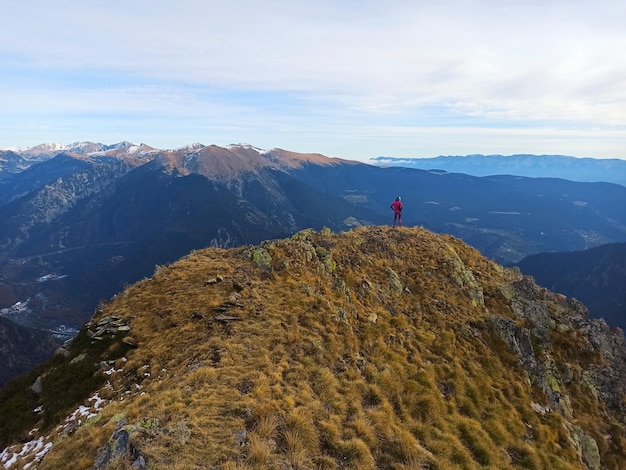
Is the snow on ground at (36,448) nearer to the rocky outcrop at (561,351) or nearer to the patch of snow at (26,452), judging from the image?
the patch of snow at (26,452)

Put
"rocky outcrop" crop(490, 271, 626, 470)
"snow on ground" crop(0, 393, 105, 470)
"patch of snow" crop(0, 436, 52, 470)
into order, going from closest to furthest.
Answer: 1. "snow on ground" crop(0, 393, 105, 470)
2. "patch of snow" crop(0, 436, 52, 470)
3. "rocky outcrop" crop(490, 271, 626, 470)

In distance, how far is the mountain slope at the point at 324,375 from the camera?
1477 centimetres

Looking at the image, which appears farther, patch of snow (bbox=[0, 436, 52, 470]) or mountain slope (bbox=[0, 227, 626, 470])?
patch of snow (bbox=[0, 436, 52, 470])

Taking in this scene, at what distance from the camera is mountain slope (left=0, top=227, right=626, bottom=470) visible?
14766 millimetres

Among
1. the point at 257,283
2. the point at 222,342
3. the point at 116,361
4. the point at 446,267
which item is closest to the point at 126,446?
the point at 222,342

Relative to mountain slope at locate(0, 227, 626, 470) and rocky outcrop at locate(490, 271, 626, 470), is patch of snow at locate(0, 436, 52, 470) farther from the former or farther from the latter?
rocky outcrop at locate(490, 271, 626, 470)

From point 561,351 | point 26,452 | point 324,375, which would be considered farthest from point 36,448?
point 561,351

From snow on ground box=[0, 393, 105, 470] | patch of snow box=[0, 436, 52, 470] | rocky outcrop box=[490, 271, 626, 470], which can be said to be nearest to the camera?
snow on ground box=[0, 393, 105, 470]

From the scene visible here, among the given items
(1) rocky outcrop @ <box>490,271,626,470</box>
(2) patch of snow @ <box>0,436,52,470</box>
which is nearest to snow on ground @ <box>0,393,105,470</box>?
(2) patch of snow @ <box>0,436,52,470</box>

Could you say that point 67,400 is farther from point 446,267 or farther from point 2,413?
point 446,267

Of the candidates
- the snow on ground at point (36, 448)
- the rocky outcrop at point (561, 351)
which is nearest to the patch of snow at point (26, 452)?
the snow on ground at point (36, 448)

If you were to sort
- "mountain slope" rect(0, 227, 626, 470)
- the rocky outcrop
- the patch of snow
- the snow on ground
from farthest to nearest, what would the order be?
1. the rocky outcrop
2. the patch of snow
3. the snow on ground
4. "mountain slope" rect(0, 227, 626, 470)

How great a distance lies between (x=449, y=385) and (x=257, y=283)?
49.8 feet

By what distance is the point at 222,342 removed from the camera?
21.1m
